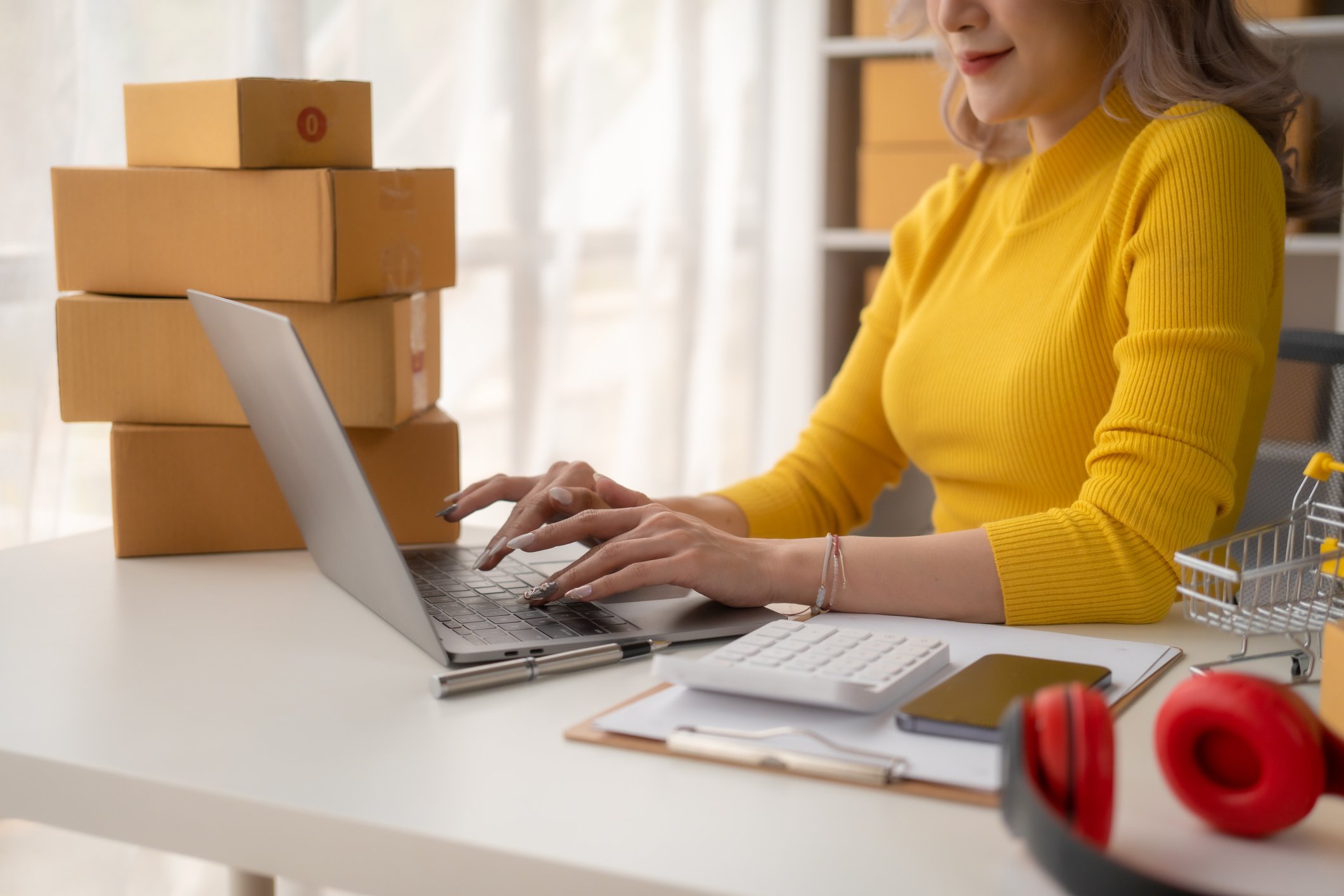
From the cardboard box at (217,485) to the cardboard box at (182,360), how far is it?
23mm

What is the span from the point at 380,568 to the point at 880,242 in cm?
190

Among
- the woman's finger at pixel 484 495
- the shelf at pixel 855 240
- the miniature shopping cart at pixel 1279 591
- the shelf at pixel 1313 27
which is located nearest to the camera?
the miniature shopping cart at pixel 1279 591

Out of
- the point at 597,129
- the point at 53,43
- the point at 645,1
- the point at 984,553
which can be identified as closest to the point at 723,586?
the point at 984,553

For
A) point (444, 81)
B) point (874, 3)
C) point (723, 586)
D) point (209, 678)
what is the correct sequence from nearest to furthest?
point (209, 678), point (723, 586), point (444, 81), point (874, 3)

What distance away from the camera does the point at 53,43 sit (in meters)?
1.36

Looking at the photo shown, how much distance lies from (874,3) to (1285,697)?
2249 millimetres

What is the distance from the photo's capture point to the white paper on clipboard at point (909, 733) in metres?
0.60

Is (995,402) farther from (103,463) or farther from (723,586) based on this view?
(103,463)

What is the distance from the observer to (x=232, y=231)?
3.62 feet

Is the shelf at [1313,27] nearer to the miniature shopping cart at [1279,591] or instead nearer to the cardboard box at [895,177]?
the cardboard box at [895,177]

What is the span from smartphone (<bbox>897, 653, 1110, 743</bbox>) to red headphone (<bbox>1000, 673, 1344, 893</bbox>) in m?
0.10

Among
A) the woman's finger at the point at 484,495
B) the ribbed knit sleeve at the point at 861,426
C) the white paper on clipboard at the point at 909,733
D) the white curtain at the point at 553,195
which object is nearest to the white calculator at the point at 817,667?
the white paper on clipboard at the point at 909,733

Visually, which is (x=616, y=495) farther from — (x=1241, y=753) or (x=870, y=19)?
(x=870, y=19)

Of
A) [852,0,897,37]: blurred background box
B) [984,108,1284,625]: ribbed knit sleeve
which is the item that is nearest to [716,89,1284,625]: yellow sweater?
[984,108,1284,625]: ribbed knit sleeve
